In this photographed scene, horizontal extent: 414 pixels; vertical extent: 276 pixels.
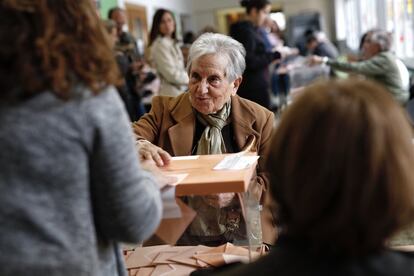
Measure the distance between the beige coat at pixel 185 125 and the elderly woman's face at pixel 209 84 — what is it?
0.12 ft

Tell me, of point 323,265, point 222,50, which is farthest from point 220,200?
point 222,50

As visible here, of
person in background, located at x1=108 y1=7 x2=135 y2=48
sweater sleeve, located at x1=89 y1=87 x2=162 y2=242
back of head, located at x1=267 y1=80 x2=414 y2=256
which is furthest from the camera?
person in background, located at x1=108 y1=7 x2=135 y2=48

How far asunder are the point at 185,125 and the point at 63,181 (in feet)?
3.25

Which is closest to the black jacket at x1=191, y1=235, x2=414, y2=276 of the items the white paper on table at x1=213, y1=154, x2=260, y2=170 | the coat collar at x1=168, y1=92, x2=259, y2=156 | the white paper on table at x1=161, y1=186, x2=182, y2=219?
the white paper on table at x1=161, y1=186, x2=182, y2=219

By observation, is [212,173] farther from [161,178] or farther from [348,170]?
[348,170]

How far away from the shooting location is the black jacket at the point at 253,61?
403 cm

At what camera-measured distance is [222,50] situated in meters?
1.83

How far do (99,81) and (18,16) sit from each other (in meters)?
0.15

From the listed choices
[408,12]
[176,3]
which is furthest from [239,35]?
[176,3]

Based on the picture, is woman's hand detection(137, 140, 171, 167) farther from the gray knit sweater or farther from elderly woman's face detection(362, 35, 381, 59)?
elderly woman's face detection(362, 35, 381, 59)

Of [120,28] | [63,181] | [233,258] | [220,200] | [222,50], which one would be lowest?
[233,258]

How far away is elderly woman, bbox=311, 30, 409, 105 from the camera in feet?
14.1

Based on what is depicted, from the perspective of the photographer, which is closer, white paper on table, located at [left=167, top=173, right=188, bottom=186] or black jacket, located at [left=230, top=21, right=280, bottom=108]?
white paper on table, located at [left=167, top=173, right=188, bottom=186]

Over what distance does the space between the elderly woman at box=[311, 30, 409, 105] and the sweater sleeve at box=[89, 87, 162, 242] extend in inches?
141
